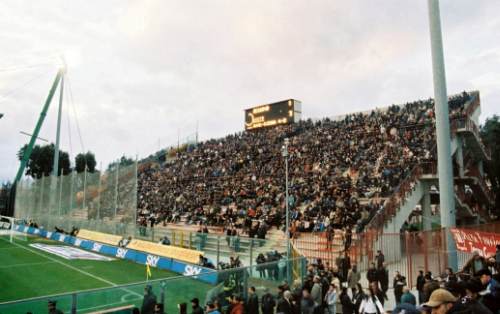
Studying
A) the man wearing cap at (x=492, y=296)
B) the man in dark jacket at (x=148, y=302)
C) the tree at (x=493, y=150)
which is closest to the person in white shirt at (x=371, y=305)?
the man wearing cap at (x=492, y=296)

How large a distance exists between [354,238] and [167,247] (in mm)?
Result: 10456

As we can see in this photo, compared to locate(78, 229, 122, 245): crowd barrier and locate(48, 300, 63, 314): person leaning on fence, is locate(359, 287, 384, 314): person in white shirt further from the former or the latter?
locate(78, 229, 122, 245): crowd barrier

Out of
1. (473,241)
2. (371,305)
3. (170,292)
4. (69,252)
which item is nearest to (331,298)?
(371,305)

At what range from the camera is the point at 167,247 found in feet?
70.0

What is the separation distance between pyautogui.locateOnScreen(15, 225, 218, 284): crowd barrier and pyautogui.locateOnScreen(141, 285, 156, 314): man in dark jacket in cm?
142

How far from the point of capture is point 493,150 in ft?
127

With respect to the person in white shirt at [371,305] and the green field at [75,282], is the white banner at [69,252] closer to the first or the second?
the green field at [75,282]

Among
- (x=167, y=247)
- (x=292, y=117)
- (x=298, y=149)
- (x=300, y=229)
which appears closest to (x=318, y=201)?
(x=300, y=229)

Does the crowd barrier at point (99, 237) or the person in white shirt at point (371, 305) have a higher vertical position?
the person in white shirt at point (371, 305)

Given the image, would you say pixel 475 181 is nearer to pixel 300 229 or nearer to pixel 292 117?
pixel 300 229

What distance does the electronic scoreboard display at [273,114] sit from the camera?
43219mm

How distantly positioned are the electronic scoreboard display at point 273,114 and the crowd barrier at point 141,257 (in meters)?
24.0

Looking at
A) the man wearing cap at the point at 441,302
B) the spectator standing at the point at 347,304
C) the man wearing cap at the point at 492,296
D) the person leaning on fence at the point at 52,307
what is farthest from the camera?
the spectator standing at the point at 347,304

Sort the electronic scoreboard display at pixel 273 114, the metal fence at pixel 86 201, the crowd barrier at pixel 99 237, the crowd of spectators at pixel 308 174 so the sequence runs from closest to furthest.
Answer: the crowd of spectators at pixel 308 174, the metal fence at pixel 86 201, the crowd barrier at pixel 99 237, the electronic scoreboard display at pixel 273 114
